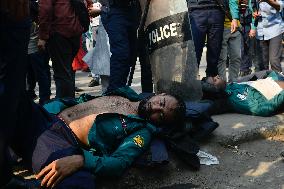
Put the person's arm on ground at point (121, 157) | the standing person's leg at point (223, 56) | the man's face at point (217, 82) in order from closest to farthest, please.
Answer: the person's arm on ground at point (121, 157) < the man's face at point (217, 82) < the standing person's leg at point (223, 56)

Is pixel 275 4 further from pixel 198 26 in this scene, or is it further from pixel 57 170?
pixel 57 170

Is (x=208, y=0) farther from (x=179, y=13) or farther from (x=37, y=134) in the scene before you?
(x=37, y=134)

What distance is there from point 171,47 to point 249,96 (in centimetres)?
95

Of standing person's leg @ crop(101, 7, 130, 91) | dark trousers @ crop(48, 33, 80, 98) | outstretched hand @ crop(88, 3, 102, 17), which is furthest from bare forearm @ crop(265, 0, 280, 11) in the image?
dark trousers @ crop(48, 33, 80, 98)

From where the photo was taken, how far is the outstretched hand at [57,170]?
269cm

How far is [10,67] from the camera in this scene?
2195 millimetres

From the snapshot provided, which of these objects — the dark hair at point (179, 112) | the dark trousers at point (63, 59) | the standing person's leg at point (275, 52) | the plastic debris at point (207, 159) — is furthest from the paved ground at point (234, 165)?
the standing person's leg at point (275, 52)

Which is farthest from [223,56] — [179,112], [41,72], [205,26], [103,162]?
[103,162]

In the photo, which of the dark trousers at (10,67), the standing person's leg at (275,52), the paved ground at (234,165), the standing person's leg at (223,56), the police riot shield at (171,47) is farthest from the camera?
the standing person's leg at (275,52)

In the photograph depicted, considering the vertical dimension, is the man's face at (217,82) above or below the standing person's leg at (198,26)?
below

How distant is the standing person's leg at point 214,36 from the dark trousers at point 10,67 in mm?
3277

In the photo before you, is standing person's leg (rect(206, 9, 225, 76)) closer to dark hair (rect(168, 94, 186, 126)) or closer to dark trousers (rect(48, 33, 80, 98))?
dark trousers (rect(48, 33, 80, 98))

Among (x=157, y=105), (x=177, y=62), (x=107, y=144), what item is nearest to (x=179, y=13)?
(x=177, y=62)

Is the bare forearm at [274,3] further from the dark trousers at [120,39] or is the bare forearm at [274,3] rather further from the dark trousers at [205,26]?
the dark trousers at [120,39]
